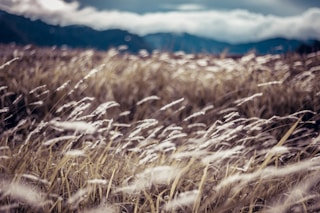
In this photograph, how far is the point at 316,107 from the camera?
13.0 feet

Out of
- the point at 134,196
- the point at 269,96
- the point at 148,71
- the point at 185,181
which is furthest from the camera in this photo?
the point at 148,71

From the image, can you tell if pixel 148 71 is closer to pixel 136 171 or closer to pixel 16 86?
pixel 16 86

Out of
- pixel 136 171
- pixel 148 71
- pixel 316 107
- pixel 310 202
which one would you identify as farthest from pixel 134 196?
pixel 148 71

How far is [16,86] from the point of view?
4250 millimetres

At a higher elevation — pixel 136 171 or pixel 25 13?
pixel 25 13

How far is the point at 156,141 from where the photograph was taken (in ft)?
7.98

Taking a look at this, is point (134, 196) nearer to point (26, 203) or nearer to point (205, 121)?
point (26, 203)

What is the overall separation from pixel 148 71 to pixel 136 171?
3.57m

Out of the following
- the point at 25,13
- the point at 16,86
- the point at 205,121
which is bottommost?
the point at 205,121

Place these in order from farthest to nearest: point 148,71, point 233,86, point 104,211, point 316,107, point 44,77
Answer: point 148,71 → point 233,86 → point 44,77 → point 316,107 → point 104,211

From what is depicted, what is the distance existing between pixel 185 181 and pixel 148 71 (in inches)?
142

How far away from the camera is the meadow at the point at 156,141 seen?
187cm

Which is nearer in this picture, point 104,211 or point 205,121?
point 104,211

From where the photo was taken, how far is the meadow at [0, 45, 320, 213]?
1873 mm
